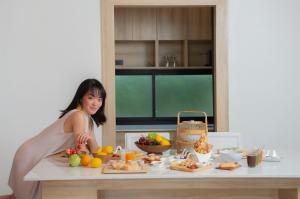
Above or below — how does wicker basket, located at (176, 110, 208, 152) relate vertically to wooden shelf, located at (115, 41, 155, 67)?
below

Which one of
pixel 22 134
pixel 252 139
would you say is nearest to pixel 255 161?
pixel 252 139

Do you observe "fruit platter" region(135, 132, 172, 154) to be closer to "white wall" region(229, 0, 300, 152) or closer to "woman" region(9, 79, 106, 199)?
"woman" region(9, 79, 106, 199)

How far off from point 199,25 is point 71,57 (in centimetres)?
254

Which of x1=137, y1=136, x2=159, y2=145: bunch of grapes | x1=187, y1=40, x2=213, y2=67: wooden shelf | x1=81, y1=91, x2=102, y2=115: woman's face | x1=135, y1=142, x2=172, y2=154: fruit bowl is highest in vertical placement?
x1=187, y1=40, x2=213, y2=67: wooden shelf

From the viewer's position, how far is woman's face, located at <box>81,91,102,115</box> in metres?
3.04

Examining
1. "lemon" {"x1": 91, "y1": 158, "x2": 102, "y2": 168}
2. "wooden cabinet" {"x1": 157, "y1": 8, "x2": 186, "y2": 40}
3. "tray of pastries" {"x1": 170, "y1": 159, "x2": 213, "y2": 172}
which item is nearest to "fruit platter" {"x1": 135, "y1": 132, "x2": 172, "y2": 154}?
"tray of pastries" {"x1": 170, "y1": 159, "x2": 213, "y2": 172}

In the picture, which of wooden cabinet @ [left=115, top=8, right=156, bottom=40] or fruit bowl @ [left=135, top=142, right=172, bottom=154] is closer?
fruit bowl @ [left=135, top=142, right=172, bottom=154]

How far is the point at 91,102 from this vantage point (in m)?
3.04

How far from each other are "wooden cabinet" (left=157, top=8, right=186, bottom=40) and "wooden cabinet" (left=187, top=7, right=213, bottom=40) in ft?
0.28

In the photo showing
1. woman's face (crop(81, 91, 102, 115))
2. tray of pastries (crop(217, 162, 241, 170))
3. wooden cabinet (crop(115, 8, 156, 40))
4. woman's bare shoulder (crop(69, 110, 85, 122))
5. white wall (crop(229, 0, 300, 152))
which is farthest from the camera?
wooden cabinet (crop(115, 8, 156, 40))

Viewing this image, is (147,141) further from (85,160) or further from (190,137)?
(85,160)

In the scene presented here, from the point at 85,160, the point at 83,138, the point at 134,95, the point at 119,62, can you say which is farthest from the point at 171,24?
the point at 85,160

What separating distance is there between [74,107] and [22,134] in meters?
1.12

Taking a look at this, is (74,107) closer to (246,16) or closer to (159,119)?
(246,16)
